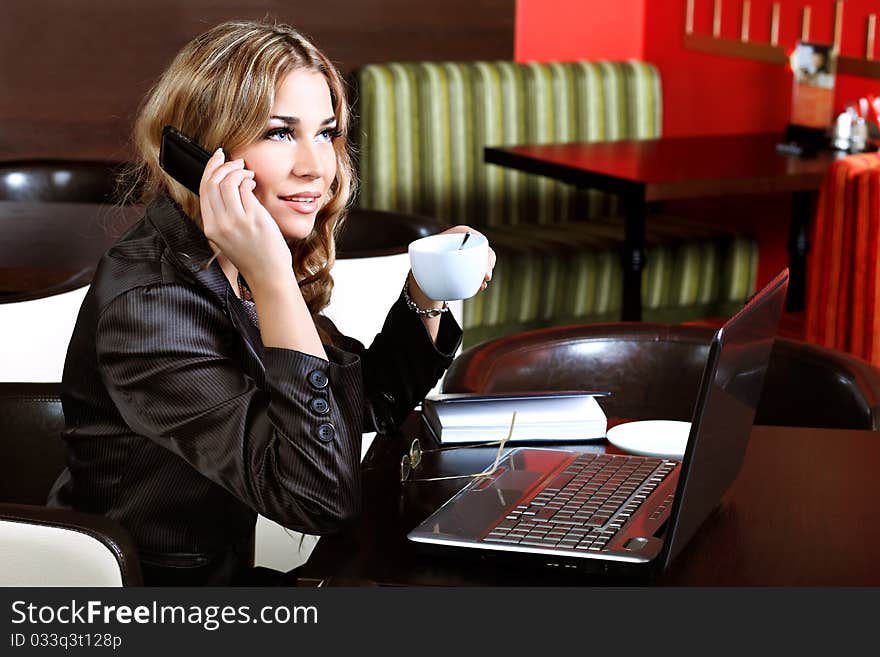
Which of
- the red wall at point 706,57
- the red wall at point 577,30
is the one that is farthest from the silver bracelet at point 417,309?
the red wall at point 577,30

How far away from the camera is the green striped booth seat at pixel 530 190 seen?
173 inches

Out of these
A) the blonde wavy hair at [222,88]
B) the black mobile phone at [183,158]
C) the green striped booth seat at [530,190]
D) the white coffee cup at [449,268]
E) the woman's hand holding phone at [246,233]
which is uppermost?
the blonde wavy hair at [222,88]

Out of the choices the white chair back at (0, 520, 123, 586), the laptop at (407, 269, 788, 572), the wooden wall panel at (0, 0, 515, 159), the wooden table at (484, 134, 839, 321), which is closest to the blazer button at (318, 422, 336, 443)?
the laptop at (407, 269, 788, 572)

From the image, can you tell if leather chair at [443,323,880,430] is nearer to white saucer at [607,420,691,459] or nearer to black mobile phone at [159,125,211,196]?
white saucer at [607,420,691,459]

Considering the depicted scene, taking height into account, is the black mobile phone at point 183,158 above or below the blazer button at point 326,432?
above

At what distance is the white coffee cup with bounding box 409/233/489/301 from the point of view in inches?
59.4

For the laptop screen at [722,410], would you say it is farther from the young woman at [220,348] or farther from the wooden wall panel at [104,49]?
the wooden wall panel at [104,49]

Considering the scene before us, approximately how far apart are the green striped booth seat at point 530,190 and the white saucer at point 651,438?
2.56 metres

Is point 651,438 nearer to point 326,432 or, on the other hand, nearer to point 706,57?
point 326,432

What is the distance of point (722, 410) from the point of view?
1242 mm

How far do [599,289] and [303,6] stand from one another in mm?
1492

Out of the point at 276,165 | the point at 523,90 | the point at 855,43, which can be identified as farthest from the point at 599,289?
the point at 276,165

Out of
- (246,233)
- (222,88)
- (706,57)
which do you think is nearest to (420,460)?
(246,233)

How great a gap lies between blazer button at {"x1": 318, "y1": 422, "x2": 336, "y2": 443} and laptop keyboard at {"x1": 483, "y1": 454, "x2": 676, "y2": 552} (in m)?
0.20
